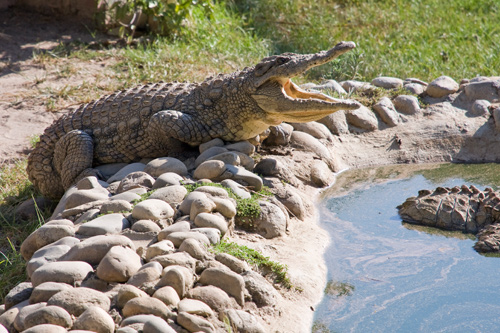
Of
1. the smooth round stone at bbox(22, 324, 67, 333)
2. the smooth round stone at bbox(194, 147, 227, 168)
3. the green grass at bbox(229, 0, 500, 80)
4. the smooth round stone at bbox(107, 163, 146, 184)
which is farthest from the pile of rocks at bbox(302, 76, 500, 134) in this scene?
the smooth round stone at bbox(22, 324, 67, 333)

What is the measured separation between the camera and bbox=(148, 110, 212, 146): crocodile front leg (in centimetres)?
477

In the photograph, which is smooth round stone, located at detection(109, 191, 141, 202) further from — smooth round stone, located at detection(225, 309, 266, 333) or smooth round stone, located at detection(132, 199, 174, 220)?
smooth round stone, located at detection(225, 309, 266, 333)

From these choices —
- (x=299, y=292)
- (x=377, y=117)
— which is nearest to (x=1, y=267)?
(x=299, y=292)

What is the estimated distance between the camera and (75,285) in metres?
2.73

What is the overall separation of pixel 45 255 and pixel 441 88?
15.6 ft

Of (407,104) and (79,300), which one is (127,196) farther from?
(407,104)

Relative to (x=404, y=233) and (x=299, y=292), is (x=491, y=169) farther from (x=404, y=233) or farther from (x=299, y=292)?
(x=299, y=292)

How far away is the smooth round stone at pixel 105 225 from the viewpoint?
10.6 ft

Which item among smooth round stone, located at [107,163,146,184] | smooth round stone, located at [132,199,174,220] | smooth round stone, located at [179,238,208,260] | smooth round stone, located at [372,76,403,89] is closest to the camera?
smooth round stone, located at [179,238,208,260]

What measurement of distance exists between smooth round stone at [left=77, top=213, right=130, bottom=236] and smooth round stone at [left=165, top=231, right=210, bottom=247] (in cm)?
32

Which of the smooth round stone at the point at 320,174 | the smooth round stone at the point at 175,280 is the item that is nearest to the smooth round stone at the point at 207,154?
the smooth round stone at the point at 320,174

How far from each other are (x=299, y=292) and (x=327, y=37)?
20.1 ft

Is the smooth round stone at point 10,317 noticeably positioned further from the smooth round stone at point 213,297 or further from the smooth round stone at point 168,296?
the smooth round stone at point 213,297

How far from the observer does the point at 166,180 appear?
4004mm
